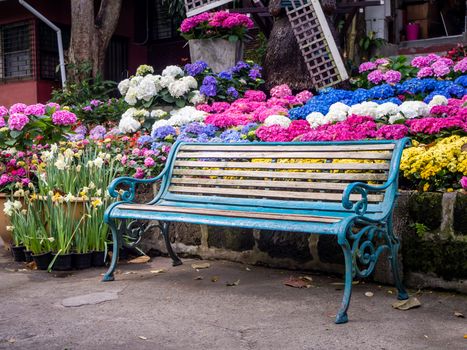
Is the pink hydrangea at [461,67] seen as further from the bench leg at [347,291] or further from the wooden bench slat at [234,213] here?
the bench leg at [347,291]

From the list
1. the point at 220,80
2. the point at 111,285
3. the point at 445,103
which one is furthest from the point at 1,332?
the point at 220,80

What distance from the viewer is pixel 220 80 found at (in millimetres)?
8406

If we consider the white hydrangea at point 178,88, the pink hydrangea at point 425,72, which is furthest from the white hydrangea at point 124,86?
the pink hydrangea at point 425,72

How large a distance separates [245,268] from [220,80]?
4.05 metres

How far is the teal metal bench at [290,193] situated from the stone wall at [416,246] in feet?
0.55

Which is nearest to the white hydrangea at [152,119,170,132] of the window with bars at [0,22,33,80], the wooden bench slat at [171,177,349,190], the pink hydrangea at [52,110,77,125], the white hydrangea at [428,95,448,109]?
the pink hydrangea at [52,110,77,125]

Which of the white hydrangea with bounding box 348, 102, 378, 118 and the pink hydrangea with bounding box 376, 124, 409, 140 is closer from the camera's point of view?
the pink hydrangea with bounding box 376, 124, 409, 140

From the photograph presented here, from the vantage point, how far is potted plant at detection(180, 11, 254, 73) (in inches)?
347

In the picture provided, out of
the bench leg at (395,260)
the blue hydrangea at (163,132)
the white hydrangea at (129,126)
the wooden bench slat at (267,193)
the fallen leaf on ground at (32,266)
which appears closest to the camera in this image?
the bench leg at (395,260)

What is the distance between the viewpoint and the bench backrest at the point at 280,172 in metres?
4.06

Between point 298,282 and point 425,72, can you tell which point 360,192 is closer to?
point 298,282

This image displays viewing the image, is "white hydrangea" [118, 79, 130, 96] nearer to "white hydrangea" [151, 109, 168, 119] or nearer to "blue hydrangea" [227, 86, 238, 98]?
"white hydrangea" [151, 109, 168, 119]

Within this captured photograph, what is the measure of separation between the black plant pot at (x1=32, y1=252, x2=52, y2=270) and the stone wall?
5.27 feet

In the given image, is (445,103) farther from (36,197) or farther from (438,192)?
(36,197)
